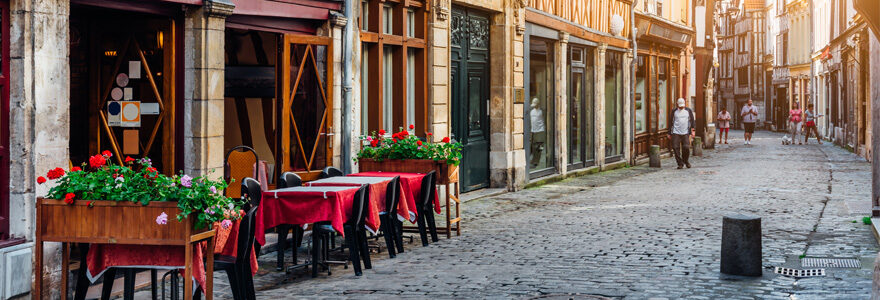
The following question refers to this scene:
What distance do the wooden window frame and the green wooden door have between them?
104 centimetres

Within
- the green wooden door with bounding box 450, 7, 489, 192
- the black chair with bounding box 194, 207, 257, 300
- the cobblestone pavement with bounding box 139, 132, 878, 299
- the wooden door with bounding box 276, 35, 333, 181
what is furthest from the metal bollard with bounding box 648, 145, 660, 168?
the black chair with bounding box 194, 207, 257, 300

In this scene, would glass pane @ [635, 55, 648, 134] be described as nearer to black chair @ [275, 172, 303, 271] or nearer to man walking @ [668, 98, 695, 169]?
man walking @ [668, 98, 695, 169]

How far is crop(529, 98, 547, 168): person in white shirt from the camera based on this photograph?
18.2 metres

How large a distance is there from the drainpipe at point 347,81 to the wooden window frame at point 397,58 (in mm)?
452

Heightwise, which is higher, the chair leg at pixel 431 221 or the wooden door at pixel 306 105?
the wooden door at pixel 306 105

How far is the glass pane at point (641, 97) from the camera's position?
996 inches

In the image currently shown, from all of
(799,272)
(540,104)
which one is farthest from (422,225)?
(540,104)

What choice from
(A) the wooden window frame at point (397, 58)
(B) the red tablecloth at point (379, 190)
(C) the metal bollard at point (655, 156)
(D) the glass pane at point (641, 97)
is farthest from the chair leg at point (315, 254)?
(D) the glass pane at point (641, 97)

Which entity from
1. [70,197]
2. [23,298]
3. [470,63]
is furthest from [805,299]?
[470,63]

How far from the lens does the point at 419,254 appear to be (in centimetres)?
969

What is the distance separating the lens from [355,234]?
8492 mm

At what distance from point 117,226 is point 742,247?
4.70m

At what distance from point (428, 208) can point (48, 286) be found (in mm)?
4007

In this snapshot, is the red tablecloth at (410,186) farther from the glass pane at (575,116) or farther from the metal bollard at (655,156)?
the metal bollard at (655,156)
